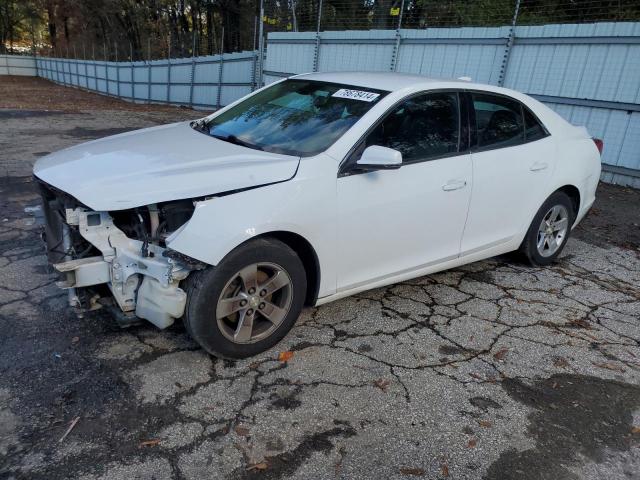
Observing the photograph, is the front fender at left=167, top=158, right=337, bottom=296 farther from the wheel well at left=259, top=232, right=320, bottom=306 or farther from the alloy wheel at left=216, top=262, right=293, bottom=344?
the alloy wheel at left=216, top=262, right=293, bottom=344

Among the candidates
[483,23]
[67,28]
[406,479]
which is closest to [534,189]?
[406,479]

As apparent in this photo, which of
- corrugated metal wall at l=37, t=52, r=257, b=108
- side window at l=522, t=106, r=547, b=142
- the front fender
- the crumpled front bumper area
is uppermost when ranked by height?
side window at l=522, t=106, r=547, b=142

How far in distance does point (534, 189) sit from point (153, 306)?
3.29 meters

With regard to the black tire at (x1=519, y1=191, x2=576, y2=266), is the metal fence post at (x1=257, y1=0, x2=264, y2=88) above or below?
above

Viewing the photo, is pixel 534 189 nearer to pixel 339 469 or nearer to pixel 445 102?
pixel 445 102

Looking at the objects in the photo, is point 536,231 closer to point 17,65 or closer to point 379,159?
point 379,159

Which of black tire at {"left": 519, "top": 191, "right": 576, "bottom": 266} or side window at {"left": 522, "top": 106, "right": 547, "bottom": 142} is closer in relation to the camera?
side window at {"left": 522, "top": 106, "right": 547, "bottom": 142}

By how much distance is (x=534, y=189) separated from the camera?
14.8ft

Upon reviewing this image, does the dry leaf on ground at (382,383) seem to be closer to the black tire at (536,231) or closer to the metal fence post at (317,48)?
the black tire at (536,231)

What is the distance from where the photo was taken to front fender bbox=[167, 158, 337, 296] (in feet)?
9.28

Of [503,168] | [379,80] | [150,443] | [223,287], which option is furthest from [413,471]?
[379,80]

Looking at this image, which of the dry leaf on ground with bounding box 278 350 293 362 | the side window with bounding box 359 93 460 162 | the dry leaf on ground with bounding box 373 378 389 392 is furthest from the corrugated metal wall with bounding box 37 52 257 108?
the dry leaf on ground with bounding box 373 378 389 392

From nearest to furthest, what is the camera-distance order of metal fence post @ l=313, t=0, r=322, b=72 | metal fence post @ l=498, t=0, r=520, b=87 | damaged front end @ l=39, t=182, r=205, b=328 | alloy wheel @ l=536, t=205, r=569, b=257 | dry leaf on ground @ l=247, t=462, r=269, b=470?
dry leaf on ground @ l=247, t=462, r=269, b=470 → damaged front end @ l=39, t=182, r=205, b=328 → alloy wheel @ l=536, t=205, r=569, b=257 → metal fence post @ l=498, t=0, r=520, b=87 → metal fence post @ l=313, t=0, r=322, b=72

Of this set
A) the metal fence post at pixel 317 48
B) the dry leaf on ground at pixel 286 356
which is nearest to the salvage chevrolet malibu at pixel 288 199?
the dry leaf on ground at pixel 286 356
